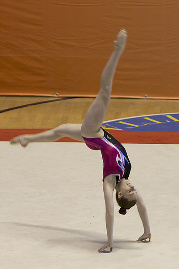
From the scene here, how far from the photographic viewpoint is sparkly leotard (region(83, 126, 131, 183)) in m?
4.02

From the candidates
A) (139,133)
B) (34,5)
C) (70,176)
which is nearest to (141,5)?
(34,5)

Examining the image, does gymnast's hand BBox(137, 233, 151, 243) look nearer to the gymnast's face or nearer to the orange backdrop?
the gymnast's face

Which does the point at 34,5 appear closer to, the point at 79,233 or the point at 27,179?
the point at 27,179

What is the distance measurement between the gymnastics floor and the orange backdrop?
114 inches

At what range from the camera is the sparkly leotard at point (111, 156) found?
402 centimetres

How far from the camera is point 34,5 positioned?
9.12m

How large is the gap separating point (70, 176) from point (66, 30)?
424 centimetres

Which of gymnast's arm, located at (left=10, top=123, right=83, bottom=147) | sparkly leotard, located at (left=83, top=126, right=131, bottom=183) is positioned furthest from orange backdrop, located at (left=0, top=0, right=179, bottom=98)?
sparkly leotard, located at (left=83, top=126, right=131, bottom=183)

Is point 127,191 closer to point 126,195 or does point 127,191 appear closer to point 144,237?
point 126,195

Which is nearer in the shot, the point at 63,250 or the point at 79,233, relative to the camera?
the point at 63,250

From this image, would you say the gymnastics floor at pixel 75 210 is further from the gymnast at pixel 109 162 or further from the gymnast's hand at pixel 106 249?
the gymnast at pixel 109 162

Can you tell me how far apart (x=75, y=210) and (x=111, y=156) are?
2.96 ft

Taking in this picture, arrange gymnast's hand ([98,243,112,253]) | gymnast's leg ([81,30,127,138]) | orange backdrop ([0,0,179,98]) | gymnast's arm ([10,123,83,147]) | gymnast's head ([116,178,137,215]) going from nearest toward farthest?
gymnast's leg ([81,30,127,138])
gymnast's hand ([98,243,112,253])
gymnast's head ([116,178,137,215])
gymnast's arm ([10,123,83,147])
orange backdrop ([0,0,179,98])

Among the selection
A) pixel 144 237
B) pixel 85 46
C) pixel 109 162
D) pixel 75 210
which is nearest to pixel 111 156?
pixel 109 162
